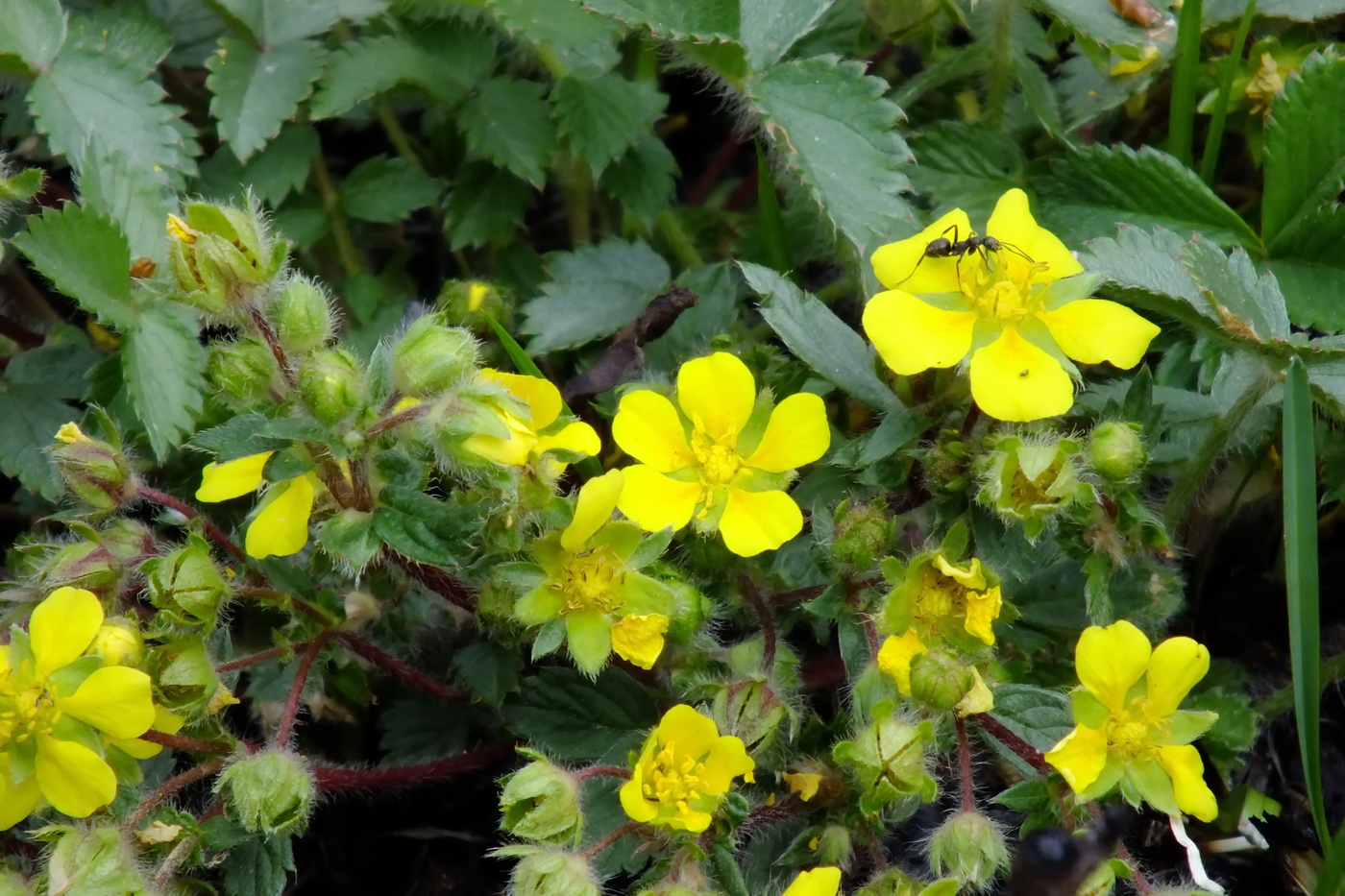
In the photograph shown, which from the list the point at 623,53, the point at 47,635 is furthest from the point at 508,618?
the point at 623,53

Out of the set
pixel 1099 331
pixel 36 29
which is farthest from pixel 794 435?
pixel 36 29

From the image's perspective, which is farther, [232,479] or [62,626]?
[232,479]

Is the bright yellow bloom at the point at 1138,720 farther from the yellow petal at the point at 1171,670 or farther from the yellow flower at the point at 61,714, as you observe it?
the yellow flower at the point at 61,714

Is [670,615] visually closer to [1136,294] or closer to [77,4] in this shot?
[1136,294]

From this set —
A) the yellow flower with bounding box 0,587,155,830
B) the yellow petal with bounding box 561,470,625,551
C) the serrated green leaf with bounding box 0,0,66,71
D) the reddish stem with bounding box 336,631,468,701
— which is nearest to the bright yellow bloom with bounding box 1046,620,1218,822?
the yellow petal with bounding box 561,470,625,551

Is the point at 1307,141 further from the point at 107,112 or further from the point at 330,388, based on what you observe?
the point at 107,112

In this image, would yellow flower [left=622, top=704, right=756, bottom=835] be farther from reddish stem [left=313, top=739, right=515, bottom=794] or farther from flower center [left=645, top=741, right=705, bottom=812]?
reddish stem [left=313, top=739, right=515, bottom=794]
